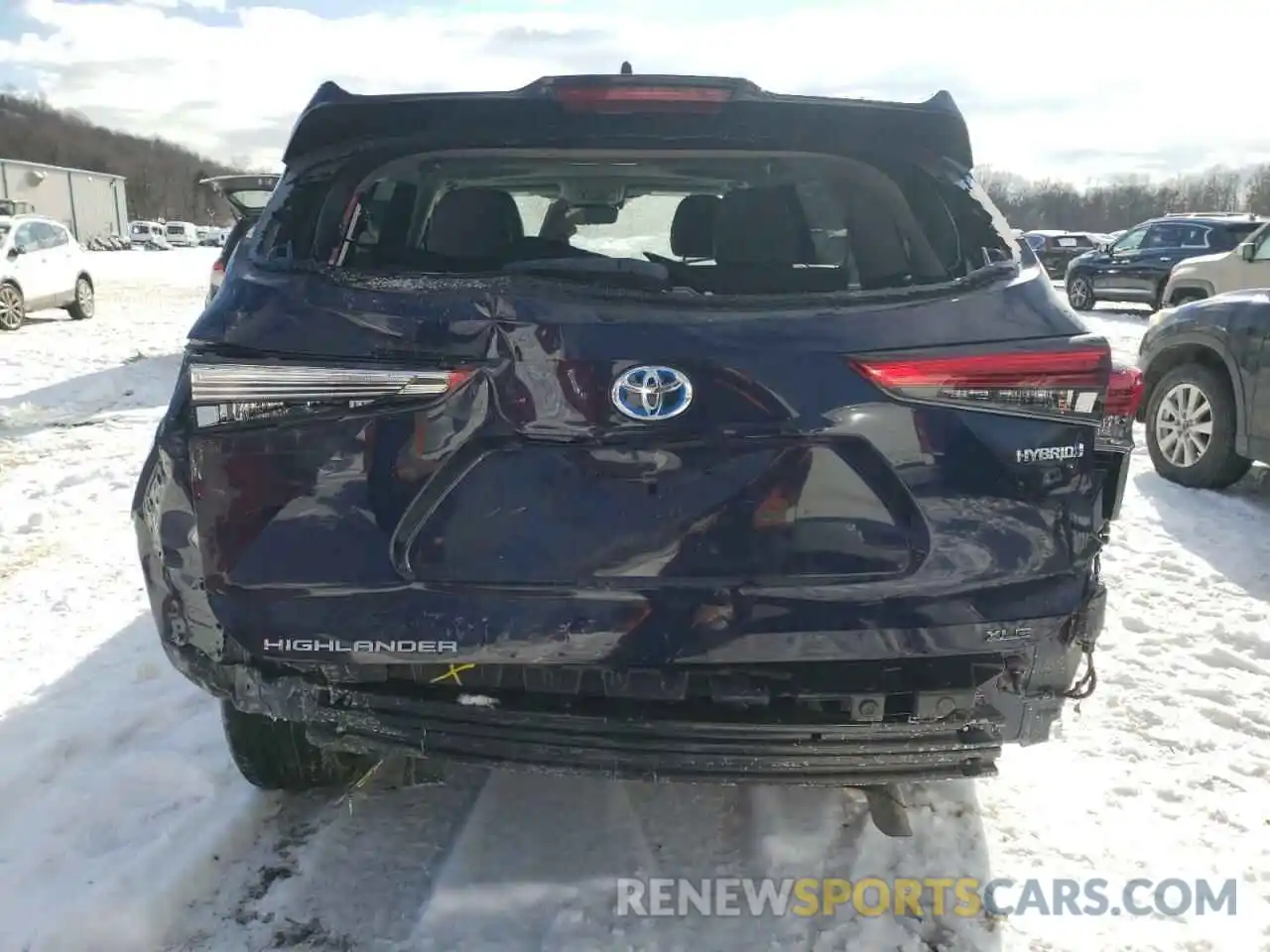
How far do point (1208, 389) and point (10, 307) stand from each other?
15170mm

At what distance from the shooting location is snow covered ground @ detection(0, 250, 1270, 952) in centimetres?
221

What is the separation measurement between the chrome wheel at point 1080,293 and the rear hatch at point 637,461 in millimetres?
18759

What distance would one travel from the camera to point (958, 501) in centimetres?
189

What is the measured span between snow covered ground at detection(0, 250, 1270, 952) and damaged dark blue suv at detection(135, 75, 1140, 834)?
490 millimetres

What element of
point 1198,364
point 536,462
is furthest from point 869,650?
point 1198,364

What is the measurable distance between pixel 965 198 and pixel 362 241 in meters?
1.44

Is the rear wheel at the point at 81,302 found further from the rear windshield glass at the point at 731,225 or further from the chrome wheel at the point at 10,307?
the rear windshield glass at the point at 731,225

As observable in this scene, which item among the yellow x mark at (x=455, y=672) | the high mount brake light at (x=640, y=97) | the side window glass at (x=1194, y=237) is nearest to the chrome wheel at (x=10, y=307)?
the high mount brake light at (x=640, y=97)

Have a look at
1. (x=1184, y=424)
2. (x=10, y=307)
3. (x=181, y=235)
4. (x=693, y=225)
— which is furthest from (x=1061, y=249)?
(x=181, y=235)

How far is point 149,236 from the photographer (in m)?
68.3

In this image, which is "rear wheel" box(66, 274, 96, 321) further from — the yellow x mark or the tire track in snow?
the yellow x mark

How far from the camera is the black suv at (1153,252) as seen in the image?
57.9 feet

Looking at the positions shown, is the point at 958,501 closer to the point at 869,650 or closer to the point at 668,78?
the point at 869,650

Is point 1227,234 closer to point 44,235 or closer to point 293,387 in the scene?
point 293,387
